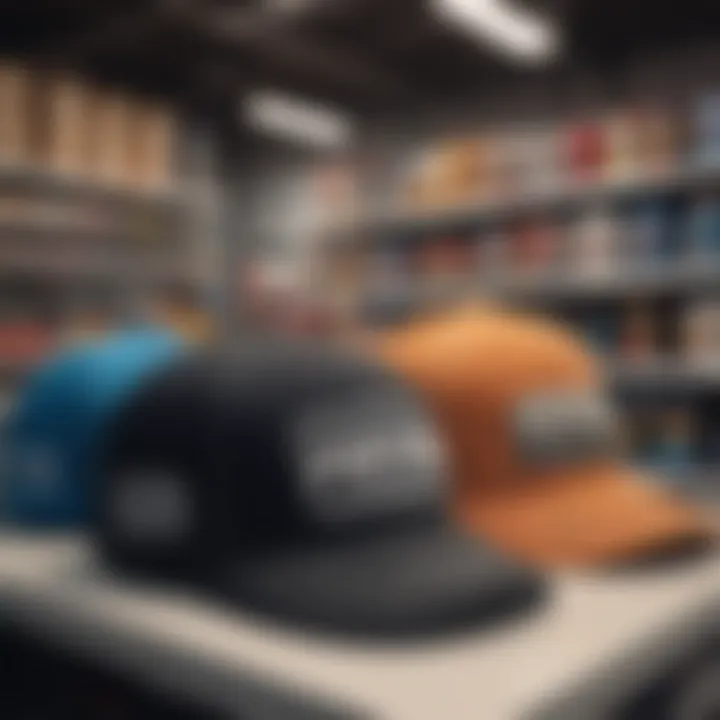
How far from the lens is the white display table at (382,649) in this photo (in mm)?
357

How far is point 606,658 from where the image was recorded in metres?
0.40

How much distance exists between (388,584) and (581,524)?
17 cm

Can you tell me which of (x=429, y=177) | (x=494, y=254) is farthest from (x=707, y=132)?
(x=429, y=177)

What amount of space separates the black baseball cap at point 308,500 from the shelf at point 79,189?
2204 millimetres

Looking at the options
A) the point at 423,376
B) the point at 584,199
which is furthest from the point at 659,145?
the point at 423,376

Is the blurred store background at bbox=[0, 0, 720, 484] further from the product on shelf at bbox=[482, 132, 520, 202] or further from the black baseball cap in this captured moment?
the black baseball cap

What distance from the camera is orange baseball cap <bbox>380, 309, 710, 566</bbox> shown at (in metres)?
0.55

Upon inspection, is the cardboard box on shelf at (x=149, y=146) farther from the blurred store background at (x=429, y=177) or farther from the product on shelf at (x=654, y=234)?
the product on shelf at (x=654, y=234)

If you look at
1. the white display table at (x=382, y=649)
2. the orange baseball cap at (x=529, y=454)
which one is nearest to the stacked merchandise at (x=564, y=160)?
the orange baseball cap at (x=529, y=454)

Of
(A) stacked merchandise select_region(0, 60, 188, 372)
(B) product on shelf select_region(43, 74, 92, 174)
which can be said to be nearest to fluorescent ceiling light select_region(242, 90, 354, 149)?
(A) stacked merchandise select_region(0, 60, 188, 372)

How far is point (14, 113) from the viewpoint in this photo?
2430 mm

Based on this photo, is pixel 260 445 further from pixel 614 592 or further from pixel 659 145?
pixel 659 145

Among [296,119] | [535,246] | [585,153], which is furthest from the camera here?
[296,119]

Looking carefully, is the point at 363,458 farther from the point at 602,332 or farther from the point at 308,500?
the point at 602,332
